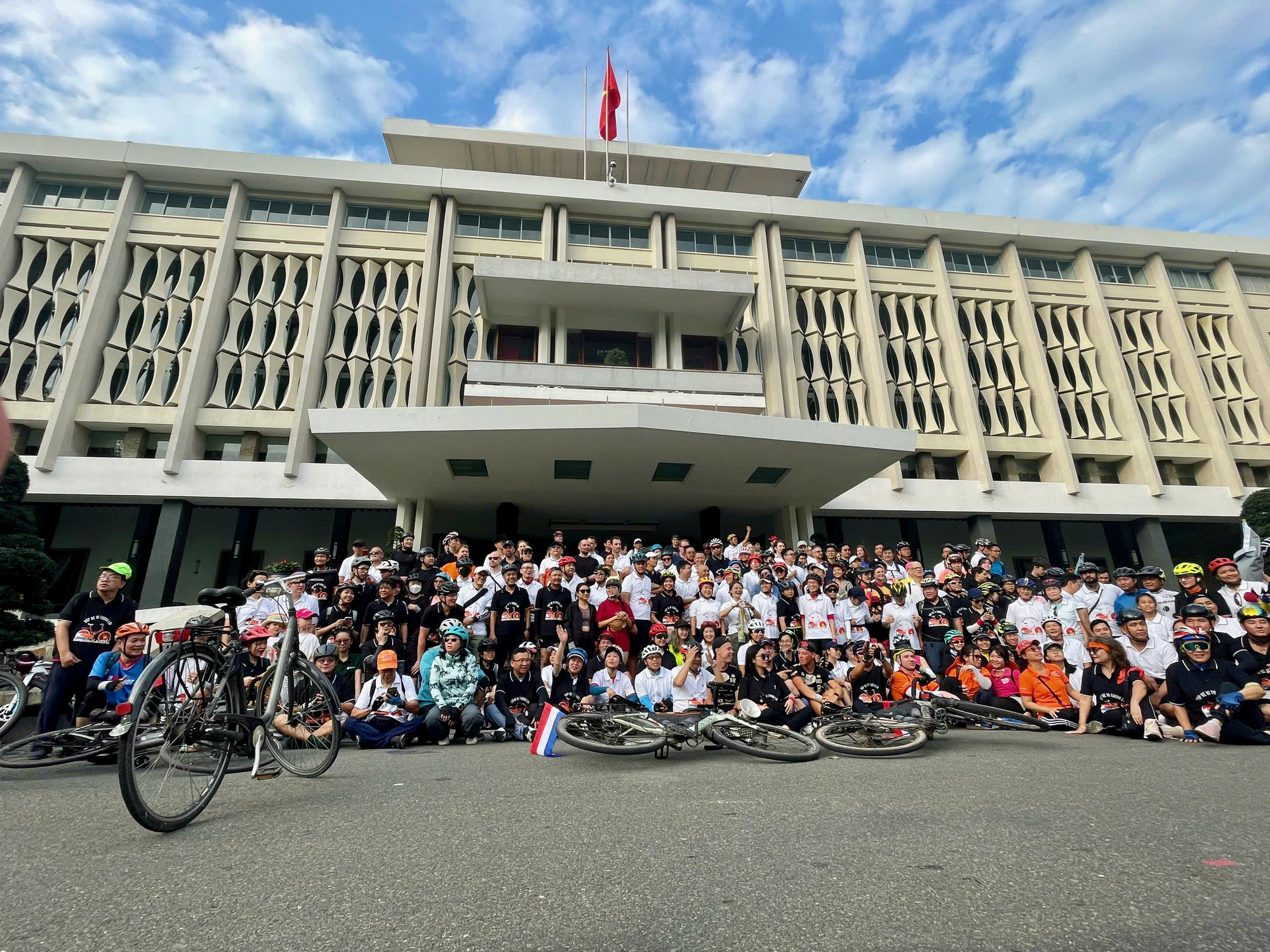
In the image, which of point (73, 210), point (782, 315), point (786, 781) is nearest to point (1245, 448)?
point (782, 315)

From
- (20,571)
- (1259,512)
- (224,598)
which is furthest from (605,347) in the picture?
(1259,512)

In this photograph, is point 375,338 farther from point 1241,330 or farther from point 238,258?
point 1241,330

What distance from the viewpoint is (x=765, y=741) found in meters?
5.42

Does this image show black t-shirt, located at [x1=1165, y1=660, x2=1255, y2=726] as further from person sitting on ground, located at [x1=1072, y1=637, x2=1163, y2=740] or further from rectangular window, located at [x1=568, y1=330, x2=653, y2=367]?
rectangular window, located at [x1=568, y1=330, x2=653, y2=367]

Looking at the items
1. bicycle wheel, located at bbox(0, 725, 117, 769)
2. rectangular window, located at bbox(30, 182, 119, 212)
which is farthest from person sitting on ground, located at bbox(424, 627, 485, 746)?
rectangular window, located at bbox(30, 182, 119, 212)

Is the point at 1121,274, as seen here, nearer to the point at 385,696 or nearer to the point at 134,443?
the point at 385,696

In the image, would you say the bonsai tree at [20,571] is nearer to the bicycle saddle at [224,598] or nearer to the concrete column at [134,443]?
the concrete column at [134,443]

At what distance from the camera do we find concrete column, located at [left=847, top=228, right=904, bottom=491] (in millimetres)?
23156

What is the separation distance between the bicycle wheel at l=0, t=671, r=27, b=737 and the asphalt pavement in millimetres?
628

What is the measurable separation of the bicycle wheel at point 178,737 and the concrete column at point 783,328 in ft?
65.4

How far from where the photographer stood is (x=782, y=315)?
23.9 metres

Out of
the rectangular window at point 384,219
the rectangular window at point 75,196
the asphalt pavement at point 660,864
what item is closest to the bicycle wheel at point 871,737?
the asphalt pavement at point 660,864

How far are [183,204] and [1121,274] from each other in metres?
37.4

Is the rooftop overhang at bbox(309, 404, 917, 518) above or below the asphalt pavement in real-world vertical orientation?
above
